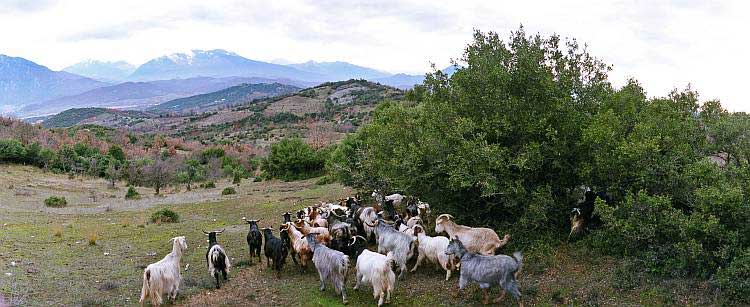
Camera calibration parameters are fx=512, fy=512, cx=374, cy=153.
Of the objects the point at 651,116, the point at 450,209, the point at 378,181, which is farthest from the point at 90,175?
the point at 651,116

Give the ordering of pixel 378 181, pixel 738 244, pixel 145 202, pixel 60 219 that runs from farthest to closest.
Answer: pixel 145 202 < pixel 60 219 < pixel 378 181 < pixel 738 244

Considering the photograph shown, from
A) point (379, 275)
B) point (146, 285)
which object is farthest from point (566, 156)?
point (146, 285)

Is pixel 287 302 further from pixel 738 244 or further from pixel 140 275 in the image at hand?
pixel 738 244

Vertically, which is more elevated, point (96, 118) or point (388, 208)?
point (96, 118)

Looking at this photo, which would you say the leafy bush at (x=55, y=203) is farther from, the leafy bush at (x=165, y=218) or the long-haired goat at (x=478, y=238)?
the long-haired goat at (x=478, y=238)

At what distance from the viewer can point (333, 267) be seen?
39.5 ft

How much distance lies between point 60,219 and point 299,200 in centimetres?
1188

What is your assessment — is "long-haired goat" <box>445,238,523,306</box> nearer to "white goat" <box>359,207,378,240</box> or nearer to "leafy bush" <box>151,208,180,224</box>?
"white goat" <box>359,207,378,240</box>

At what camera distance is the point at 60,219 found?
2469cm

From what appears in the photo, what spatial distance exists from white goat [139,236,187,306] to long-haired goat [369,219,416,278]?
5158 mm

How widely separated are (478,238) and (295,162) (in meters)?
33.7

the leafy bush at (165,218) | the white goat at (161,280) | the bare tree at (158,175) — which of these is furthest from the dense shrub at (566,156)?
the bare tree at (158,175)

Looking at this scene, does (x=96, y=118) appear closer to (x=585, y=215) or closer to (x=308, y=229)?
(x=308, y=229)

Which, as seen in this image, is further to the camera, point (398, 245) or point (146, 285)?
point (398, 245)
